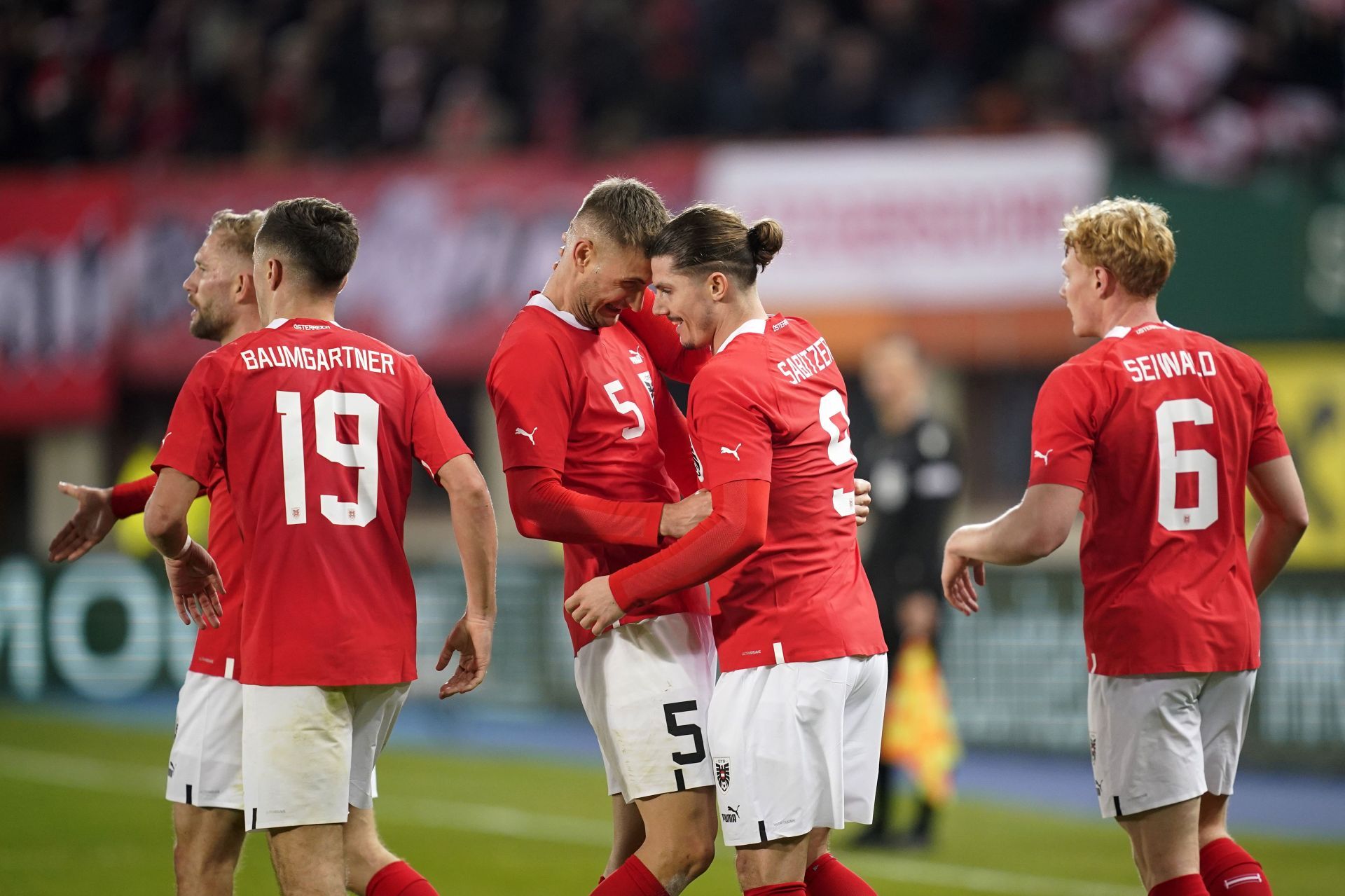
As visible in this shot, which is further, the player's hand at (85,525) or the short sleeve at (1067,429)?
the player's hand at (85,525)

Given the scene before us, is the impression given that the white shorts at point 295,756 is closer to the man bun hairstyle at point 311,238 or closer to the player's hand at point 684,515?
the player's hand at point 684,515

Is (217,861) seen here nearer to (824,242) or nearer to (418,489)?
(824,242)

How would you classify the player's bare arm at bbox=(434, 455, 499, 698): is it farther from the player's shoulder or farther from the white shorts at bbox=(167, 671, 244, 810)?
the white shorts at bbox=(167, 671, 244, 810)

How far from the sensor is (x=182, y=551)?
411 cm

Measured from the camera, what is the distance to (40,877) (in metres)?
7.30


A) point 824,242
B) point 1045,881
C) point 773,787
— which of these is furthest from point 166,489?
point 824,242

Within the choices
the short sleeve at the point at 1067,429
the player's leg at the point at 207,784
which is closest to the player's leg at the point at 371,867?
the player's leg at the point at 207,784

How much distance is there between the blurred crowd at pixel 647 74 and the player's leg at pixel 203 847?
30.2 feet

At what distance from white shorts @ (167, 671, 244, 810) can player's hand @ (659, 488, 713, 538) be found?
1.29 meters

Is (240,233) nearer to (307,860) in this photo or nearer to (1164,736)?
(307,860)

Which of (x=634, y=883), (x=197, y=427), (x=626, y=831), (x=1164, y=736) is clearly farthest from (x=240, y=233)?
(x=1164, y=736)

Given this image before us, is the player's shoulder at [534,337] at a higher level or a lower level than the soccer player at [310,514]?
higher

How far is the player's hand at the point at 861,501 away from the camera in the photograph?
427cm

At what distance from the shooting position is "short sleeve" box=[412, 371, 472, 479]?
408 cm
